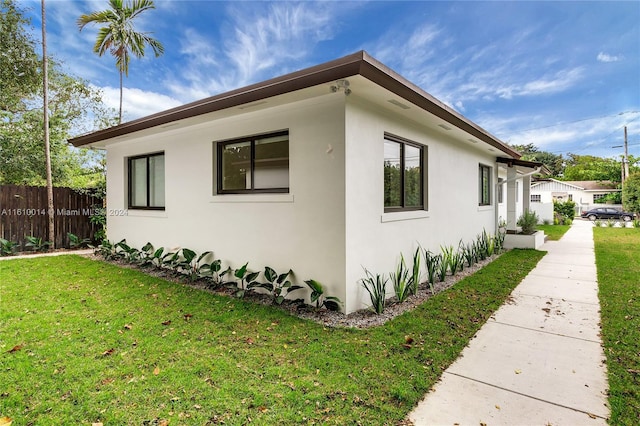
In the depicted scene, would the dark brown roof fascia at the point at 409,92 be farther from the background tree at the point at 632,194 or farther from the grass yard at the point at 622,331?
the background tree at the point at 632,194

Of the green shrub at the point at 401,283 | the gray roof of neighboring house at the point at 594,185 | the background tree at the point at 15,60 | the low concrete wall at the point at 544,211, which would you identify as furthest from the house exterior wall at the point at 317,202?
the gray roof of neighboring house at the point at 594,185

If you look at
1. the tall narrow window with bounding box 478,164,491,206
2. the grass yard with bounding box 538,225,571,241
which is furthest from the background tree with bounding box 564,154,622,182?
the tall narrow window with bounding box 478,164,491,206

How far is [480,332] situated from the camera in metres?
3.81

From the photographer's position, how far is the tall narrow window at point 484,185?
9573 mm

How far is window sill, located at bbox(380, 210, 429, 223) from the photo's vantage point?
4.87 metres

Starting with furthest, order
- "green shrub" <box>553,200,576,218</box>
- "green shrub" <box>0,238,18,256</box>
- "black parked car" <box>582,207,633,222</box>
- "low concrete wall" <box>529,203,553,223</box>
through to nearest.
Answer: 1. "black parked car" <box>582,207,633,222</box>
2. "green shrub" <box>553,200,576,218</box>
3. "low concrete wall" <box>529,203,553,223</box>
4. "green shrub" <box>0,238,18,256</box>

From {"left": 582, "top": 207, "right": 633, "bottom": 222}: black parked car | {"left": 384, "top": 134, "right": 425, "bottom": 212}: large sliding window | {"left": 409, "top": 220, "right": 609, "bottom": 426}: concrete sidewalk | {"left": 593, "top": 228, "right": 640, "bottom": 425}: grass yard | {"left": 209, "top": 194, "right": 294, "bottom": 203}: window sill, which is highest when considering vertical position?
{"left": 384, "top": 134, "right": 425, "bottom": 212}: large sliding window

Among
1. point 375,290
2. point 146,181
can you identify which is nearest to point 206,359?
point 375,290

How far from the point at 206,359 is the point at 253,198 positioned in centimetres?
260

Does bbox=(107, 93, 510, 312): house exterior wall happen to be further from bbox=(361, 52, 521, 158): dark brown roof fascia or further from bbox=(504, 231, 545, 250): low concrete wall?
bbox=(504, 231, 545, 250): low concrete wall

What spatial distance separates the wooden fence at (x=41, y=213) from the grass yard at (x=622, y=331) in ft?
40.3

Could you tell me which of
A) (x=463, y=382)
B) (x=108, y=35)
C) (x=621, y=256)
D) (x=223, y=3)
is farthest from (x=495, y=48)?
(x=463, y=382)

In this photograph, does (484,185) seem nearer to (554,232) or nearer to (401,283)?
(401,283)

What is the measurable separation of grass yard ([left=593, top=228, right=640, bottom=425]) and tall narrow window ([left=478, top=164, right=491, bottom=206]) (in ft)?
9.96
